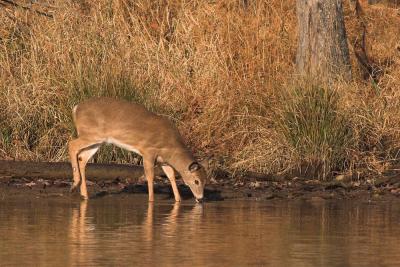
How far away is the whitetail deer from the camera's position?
14.5 m

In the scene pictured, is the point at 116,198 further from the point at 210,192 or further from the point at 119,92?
the point at 119,92

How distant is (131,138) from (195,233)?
3894 mm

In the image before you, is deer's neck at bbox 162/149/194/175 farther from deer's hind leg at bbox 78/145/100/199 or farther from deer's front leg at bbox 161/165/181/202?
deer's hind leg at bbox 78/145/100/199

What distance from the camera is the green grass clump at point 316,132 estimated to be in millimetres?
15898

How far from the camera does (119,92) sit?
55.9ft

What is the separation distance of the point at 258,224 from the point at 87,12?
33.3ft

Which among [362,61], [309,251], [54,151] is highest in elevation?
[362,61]

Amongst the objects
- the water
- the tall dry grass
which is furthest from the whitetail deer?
the tall dry grass

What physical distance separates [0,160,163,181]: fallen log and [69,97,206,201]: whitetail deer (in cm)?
45

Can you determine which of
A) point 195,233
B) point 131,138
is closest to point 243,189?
point 131,138

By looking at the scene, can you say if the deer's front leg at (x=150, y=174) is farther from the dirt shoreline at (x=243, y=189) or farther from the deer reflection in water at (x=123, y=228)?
the dirt shoreline at (x=243, y=189)

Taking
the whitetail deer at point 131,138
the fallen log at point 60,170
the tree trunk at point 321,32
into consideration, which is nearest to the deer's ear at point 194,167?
the whitetail deer at point 131,138

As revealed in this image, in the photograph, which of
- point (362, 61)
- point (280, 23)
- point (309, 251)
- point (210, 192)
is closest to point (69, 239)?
point (309, 251)

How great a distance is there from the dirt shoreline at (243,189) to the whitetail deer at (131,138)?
14.7 inches
